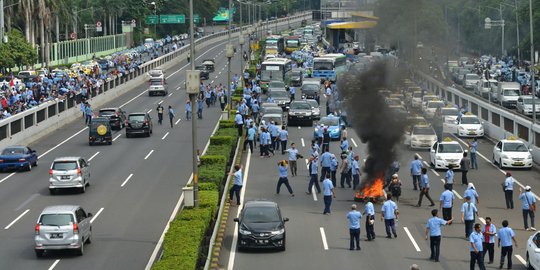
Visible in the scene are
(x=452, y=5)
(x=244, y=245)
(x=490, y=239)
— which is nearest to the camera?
(x=490, y=239)

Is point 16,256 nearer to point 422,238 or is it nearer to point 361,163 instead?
point 422,238

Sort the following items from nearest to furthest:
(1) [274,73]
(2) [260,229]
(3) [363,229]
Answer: (2) [260,229]
(3) [363,229]
(1) [274,73]

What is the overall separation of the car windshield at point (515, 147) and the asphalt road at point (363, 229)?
43.6 inches

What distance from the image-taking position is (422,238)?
109 ft

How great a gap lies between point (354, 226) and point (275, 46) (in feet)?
335

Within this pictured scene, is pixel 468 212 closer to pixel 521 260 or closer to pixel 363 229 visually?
pixel 521 260

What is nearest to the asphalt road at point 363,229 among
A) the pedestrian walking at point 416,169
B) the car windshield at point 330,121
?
the pedestrian walking at point 416,169

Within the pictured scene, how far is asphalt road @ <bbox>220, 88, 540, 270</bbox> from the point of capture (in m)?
30.0

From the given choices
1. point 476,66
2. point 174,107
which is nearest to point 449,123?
point 174,107

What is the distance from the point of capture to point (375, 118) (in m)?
42.3

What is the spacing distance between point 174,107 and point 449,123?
2469cm

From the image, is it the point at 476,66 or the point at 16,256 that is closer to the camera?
the point at 16,256

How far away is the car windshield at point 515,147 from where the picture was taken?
4941 cm

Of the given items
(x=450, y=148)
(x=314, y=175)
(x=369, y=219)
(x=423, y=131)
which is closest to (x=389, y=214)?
(x=369, y=219)
